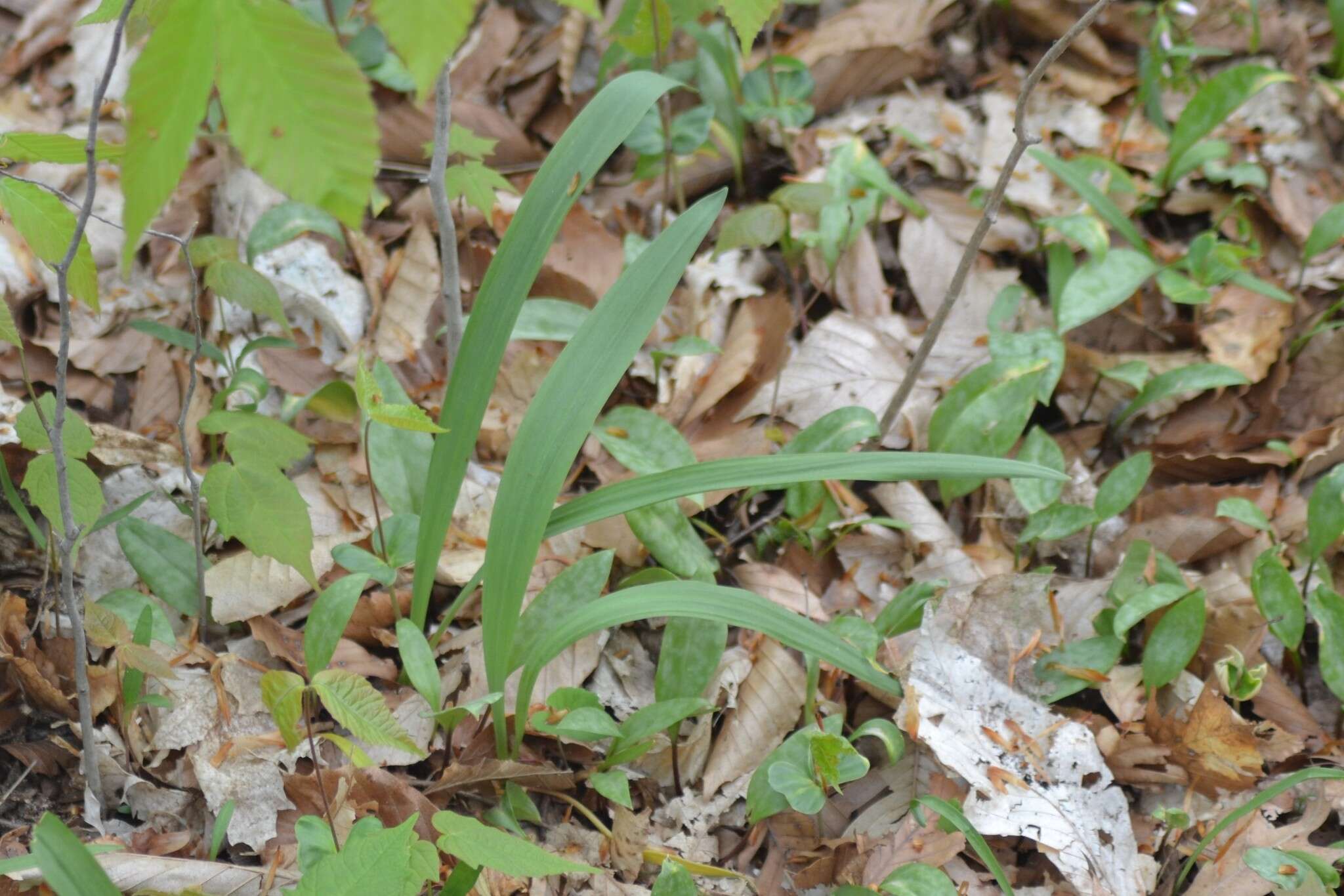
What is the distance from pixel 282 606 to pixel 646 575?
62 centimetres

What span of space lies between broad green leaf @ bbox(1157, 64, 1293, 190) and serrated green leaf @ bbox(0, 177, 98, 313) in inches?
89.1

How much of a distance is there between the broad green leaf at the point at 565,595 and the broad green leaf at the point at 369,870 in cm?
48

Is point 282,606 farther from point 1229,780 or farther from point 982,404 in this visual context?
point 1229,780

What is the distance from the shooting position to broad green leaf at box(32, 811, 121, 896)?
0.91 meters

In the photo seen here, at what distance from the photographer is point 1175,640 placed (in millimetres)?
1560

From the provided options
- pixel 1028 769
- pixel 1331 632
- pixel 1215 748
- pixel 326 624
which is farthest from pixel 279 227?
pixel 1331 632

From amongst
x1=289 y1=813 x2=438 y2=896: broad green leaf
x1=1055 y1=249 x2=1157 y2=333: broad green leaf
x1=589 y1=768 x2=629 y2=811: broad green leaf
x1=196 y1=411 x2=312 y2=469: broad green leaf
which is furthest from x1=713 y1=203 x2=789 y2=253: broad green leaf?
x1=289 y1=813 x2=438 y2=896: broad green leaf

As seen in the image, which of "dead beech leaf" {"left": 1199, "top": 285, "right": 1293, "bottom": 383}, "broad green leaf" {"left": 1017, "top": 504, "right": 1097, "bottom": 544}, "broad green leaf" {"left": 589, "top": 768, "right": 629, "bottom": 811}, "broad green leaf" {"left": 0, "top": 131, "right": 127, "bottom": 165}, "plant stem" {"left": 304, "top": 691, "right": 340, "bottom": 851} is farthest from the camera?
"dead beech leaf" {"left": 1199, "top": 285, "right": 1293, "bottom": 383}

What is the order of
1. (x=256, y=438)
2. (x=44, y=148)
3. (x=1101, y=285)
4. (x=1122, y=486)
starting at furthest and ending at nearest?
(x=1101, y=285)
(x=1122, y=486)
(x=256, y=438)
(x=44, y=148)

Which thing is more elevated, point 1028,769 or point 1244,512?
point 1244,512

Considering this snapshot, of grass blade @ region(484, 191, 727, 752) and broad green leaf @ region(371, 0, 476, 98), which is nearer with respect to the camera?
broad green leaf @ region(371, 0, 476, 98)

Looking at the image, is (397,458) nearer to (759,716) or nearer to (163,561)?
(163,561)

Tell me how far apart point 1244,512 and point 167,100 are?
5.84 ft

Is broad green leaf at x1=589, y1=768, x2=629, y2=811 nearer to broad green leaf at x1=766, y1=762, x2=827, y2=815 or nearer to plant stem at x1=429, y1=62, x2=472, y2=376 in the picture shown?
broad green leaf at x1=766, y1=762, x2=827, y2=815
